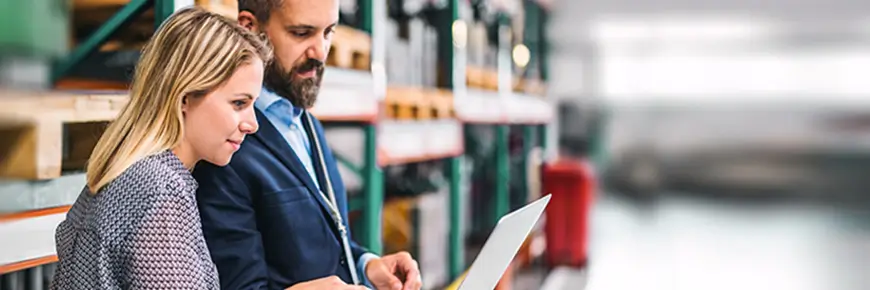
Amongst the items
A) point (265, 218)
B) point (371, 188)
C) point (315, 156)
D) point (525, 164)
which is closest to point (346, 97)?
point (371, 188)

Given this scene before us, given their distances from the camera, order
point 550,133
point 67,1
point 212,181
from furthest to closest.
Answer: point 550,133 < point 67,1 < point 212,181

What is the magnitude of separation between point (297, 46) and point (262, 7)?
0.35 ft

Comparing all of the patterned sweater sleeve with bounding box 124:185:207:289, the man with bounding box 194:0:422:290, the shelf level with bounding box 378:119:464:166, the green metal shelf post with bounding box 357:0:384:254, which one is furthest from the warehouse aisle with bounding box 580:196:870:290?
the patterned sweater sleeve with bounding box 124:185:207:289

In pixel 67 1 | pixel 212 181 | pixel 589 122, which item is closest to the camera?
pixel 212 181

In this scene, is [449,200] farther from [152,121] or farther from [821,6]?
[821,6]

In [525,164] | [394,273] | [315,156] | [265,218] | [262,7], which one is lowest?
[525,164]

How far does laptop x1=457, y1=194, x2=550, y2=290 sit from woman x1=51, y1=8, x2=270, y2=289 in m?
0.49

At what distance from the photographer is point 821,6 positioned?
1159 cm

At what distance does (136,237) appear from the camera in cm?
133

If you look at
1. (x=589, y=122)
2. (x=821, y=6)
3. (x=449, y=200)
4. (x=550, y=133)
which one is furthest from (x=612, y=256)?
(x=821, y=6)

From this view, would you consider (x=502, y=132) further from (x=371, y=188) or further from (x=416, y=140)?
(x=371, y=188)

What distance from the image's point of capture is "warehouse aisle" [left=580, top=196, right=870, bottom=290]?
6656 mm

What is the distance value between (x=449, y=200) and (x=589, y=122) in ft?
21.6

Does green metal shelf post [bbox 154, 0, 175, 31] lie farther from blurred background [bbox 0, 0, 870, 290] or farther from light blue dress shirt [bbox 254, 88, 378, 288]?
light blue dress shirt [bbox 254, 88, 378, 288]
